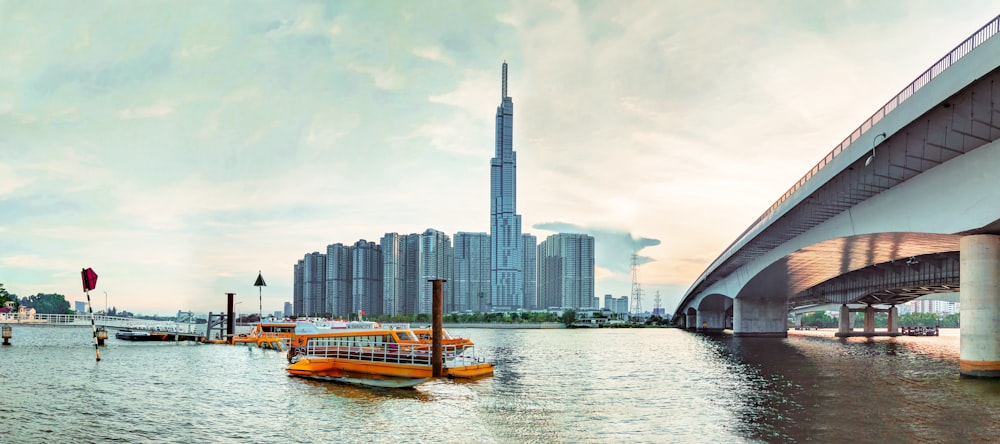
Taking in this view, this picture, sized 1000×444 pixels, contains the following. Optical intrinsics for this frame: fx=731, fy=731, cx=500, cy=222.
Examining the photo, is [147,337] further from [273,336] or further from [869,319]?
[869,319]

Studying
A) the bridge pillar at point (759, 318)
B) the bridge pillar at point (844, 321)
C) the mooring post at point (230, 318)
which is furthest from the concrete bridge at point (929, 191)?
the bridge pillar at point (844, 321)

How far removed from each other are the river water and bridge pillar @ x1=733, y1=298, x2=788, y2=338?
58.1 m

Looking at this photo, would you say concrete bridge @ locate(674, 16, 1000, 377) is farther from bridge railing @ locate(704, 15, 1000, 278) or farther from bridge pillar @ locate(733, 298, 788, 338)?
bridge pillar @ locate(733, 298, 788, 338)

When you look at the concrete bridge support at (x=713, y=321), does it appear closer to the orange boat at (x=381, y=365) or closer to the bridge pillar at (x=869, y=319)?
the bridge pillar at (x=869, y=319)

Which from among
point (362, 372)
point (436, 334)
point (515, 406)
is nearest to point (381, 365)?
point (362, 372)

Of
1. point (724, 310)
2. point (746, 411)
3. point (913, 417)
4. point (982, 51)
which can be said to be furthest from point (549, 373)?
point (724, 310)

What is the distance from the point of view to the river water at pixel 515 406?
24422mm

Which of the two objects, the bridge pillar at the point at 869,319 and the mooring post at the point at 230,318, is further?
the bridge pillar at the point at 869,319

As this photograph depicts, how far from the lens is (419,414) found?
28.3m

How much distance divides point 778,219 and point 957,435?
112 ft

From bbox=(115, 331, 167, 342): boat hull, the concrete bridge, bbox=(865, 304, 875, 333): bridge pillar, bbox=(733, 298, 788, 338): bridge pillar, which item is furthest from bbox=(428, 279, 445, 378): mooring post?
bbox=(865, 304, 875, 333): bridge pillar

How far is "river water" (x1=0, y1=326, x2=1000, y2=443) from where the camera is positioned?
80.1ft

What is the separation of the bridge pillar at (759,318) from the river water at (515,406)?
58.1 metres

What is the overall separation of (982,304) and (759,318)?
7568 centimetres
